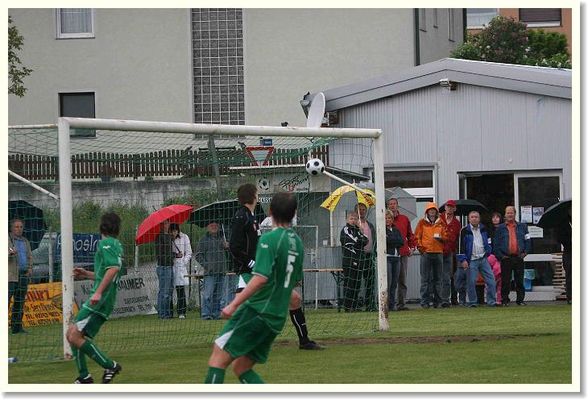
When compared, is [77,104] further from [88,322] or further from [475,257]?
[88,322]

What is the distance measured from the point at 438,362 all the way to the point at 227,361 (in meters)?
4.02

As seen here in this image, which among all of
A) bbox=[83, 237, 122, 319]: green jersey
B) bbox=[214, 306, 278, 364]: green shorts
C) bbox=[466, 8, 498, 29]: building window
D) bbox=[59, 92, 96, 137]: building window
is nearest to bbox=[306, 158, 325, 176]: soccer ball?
bbox=[83, 237, 122, 319]: green jersey

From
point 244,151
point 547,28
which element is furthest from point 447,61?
point 547,28

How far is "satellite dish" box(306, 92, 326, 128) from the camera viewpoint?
2508 centimetres

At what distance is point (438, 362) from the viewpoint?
13188 mm

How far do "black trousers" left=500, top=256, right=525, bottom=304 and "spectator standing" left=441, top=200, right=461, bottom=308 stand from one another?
3.17ft

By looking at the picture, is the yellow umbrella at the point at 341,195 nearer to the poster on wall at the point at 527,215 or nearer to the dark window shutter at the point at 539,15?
the poster on wall at the point at 527,215

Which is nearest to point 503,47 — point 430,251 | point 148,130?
point 430,251

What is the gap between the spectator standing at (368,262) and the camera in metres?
19.2

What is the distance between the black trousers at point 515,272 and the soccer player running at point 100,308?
12905mm

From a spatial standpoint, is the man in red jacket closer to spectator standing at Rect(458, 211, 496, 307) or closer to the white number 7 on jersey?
spectator standing at Rect(458, 211, 496, 307)

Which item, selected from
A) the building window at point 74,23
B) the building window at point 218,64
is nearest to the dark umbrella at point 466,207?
→ the building window at point 218,64

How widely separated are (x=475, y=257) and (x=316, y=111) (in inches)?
176
